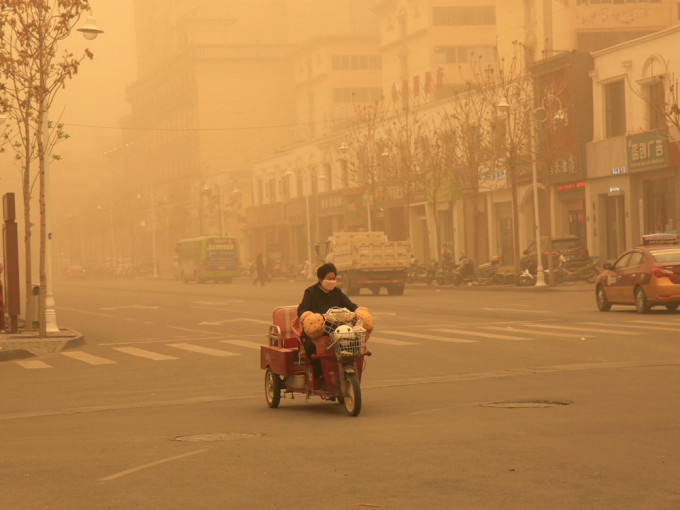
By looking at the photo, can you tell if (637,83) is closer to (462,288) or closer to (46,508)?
(462,288)

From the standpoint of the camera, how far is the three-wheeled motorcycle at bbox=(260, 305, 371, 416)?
1139 centimetres

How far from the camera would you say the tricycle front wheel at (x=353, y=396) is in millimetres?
11273

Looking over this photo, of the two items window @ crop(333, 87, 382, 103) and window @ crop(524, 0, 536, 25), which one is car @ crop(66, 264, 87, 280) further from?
window @ crop(524, 0, 536, 25)

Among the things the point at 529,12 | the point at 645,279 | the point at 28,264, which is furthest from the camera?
the point at 529,12

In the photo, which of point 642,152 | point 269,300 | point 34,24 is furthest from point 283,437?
point 642,152

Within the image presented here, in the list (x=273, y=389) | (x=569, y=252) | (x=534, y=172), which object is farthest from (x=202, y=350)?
(x=569, y=252)

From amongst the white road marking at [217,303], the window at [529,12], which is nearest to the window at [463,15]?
the window at [529,12]

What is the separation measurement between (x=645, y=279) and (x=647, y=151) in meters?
22.2

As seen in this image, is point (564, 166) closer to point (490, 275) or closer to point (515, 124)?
point (515, 124)

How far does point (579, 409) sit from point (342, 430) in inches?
96.1

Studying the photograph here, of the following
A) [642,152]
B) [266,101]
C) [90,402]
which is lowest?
[90,402]

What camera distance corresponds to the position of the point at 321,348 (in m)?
11.7

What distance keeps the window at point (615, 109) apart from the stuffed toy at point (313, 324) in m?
39.7

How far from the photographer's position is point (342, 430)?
10352 millimetres
